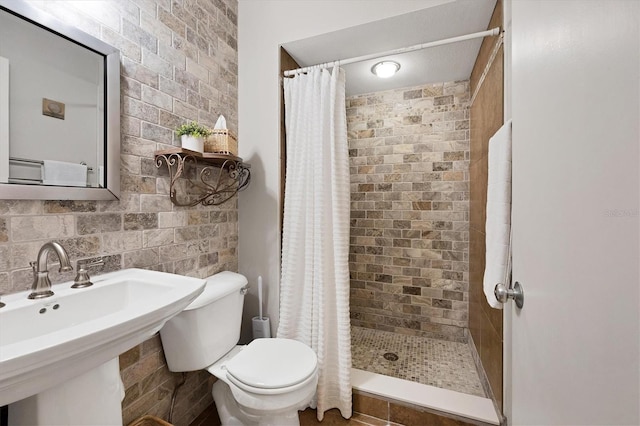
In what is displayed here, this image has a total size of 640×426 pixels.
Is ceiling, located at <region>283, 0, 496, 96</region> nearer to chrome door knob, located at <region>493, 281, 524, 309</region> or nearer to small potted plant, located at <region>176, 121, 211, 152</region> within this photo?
Answer: small potted plant, located at <region>176, 121, 211, 152</region>

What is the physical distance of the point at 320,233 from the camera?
157 cm

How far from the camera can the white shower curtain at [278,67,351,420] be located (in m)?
1.54

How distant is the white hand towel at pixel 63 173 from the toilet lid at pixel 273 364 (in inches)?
38.8

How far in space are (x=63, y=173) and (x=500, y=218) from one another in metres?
1.71

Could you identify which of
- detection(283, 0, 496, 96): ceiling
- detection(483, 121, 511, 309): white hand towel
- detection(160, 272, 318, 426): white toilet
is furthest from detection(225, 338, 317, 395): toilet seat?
detection(283, 0, 496, 96): ceiling

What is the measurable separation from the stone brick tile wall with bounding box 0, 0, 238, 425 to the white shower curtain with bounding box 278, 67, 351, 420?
0.48 m

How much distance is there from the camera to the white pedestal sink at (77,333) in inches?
21.2

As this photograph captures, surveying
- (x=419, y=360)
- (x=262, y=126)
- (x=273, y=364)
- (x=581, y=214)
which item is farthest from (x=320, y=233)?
(x=419, y=360)

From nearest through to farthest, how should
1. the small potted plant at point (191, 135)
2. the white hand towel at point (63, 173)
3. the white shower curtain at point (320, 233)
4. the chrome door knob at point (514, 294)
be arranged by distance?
the chrome door knob at point (514, 294) → the white hand towel at point (63, 173) → the small potted plant at point (191, 135) → the white shower curtain at point (320, 233)

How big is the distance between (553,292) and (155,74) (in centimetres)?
169

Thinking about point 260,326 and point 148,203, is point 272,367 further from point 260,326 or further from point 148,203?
point 148,203

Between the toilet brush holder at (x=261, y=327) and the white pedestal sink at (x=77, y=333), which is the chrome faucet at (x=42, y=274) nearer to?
the white pedestal sink at (x=77, y=333)

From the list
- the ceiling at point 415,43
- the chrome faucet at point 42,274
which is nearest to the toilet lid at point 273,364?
→ the chrome faucet at point 42,274

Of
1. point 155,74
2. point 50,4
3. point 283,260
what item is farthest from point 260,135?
point 50,4
